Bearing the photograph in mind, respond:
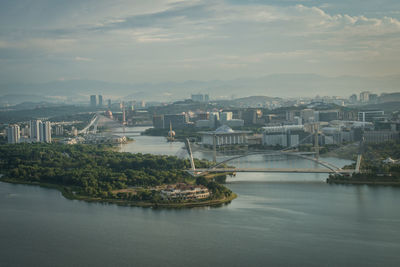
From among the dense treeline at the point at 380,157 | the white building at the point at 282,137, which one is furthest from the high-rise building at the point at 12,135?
the dense treeline at the point at 380,157

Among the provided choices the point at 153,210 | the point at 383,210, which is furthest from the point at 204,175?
the point at 383,210

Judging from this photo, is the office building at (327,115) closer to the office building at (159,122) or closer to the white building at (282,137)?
the white building at (282,137)

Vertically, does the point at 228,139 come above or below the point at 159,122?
below

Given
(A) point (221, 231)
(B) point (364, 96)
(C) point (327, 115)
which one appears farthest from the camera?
(B) point (364, 96)

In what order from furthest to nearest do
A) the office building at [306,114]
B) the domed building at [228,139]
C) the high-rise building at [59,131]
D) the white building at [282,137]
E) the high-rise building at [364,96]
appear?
the high-rise building at [364,96], the high-rise building at [59,131], the office building at [306,114], the domed building at [228,139], the white building at [282,137]

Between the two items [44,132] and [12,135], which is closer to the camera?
[12,135]

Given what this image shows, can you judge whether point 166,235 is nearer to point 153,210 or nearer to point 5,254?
point 153,210

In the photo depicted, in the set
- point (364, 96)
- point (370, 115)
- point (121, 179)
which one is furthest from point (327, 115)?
point (364, 96)

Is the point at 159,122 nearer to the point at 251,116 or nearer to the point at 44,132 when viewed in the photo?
the point at 251,116
